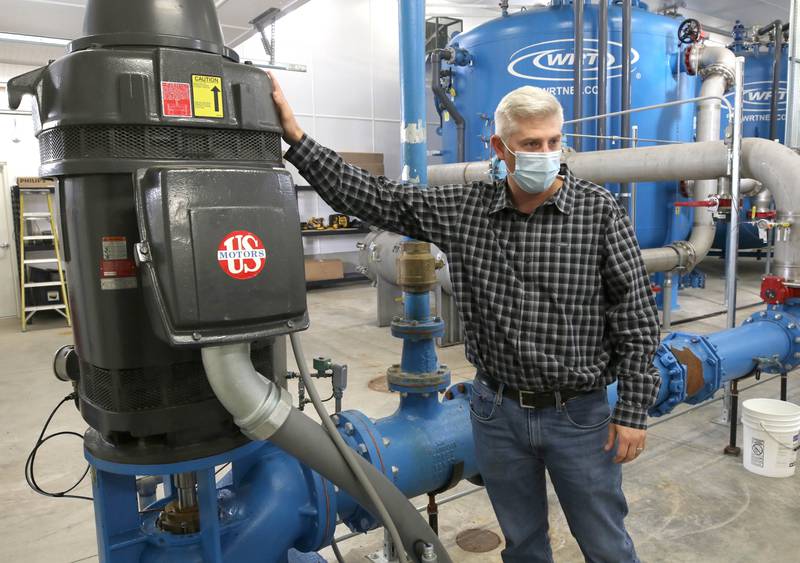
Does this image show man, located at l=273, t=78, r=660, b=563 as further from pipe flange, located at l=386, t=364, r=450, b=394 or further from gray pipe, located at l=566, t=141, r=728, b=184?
gray pipe, located at l=566, t=141, r=728, b=184

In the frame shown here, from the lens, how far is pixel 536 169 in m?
1.36

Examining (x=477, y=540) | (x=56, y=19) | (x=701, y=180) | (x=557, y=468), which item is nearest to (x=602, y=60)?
(x=701, y=180)

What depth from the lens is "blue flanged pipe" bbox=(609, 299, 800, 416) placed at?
2479mm

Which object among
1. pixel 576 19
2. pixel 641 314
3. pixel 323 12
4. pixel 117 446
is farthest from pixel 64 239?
pixel 323 12

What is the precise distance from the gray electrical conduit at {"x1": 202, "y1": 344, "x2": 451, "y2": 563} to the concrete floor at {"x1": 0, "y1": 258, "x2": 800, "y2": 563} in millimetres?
991

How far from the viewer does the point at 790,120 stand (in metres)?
4.04

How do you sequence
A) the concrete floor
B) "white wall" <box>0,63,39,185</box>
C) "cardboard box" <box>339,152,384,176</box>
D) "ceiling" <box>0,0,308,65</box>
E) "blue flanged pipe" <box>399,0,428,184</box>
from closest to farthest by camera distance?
"blue flanged pipe" <box>399,0,428,184</box> → the concrete floor → "ceiling" <box>0,0,308,65</box> → "white wall" <box>0,63,39,185</box> → "cardboard box" <box>339,152,384,176</box>

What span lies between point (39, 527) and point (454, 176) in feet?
12.0

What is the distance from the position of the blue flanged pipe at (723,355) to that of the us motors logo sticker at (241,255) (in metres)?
1.90

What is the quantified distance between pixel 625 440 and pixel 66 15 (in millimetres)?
4441

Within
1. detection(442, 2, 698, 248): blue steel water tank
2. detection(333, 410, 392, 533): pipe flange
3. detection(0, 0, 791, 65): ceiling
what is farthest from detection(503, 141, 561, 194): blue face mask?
detection(442, 2, 698, 248): blue steel water tank

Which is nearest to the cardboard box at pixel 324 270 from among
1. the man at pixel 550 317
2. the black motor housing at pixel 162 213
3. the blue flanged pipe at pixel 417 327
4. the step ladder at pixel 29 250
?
the step ladder at pixel 29 250

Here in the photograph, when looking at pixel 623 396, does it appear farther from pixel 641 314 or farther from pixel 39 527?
pixel 39 527

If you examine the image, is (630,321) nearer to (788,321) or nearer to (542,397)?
(542,397)
